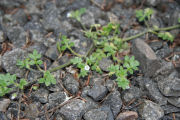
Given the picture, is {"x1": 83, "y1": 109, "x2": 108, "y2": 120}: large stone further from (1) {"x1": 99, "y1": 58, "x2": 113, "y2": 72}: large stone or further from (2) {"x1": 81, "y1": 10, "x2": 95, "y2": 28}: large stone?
(2) {"x1": 81, "y1": 10, "x2": 95, "y2": 28}: large stone

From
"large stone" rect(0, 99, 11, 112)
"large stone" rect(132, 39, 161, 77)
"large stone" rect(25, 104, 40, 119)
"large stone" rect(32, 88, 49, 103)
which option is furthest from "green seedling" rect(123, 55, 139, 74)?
"large stone" rect(0, 99, 11, 112)

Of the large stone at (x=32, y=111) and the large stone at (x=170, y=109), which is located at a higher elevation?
the large stone at (x=32, y=111)

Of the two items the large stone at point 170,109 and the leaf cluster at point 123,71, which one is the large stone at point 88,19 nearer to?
the leaf cluster at point 123,71

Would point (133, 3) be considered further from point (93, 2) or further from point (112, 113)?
point (112, 113)

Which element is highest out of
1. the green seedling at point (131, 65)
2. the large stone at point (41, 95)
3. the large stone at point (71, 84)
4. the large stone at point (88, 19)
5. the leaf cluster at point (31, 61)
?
the large stone at point (88, 19)

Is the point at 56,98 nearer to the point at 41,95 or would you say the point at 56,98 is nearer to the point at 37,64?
the point at 41,95

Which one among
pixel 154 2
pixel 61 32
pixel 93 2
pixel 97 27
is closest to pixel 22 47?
pixel 61 32

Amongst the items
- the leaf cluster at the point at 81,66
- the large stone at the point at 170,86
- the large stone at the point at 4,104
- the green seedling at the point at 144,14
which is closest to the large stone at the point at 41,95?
the large stone at the point at 4,104

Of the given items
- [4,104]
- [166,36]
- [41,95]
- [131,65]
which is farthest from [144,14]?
[4,104]

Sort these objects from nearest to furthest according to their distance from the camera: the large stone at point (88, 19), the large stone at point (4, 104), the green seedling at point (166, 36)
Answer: the large stone at point (4, 104) < the green seedling at point (166, 36) < the large stone at point (88, 19)
